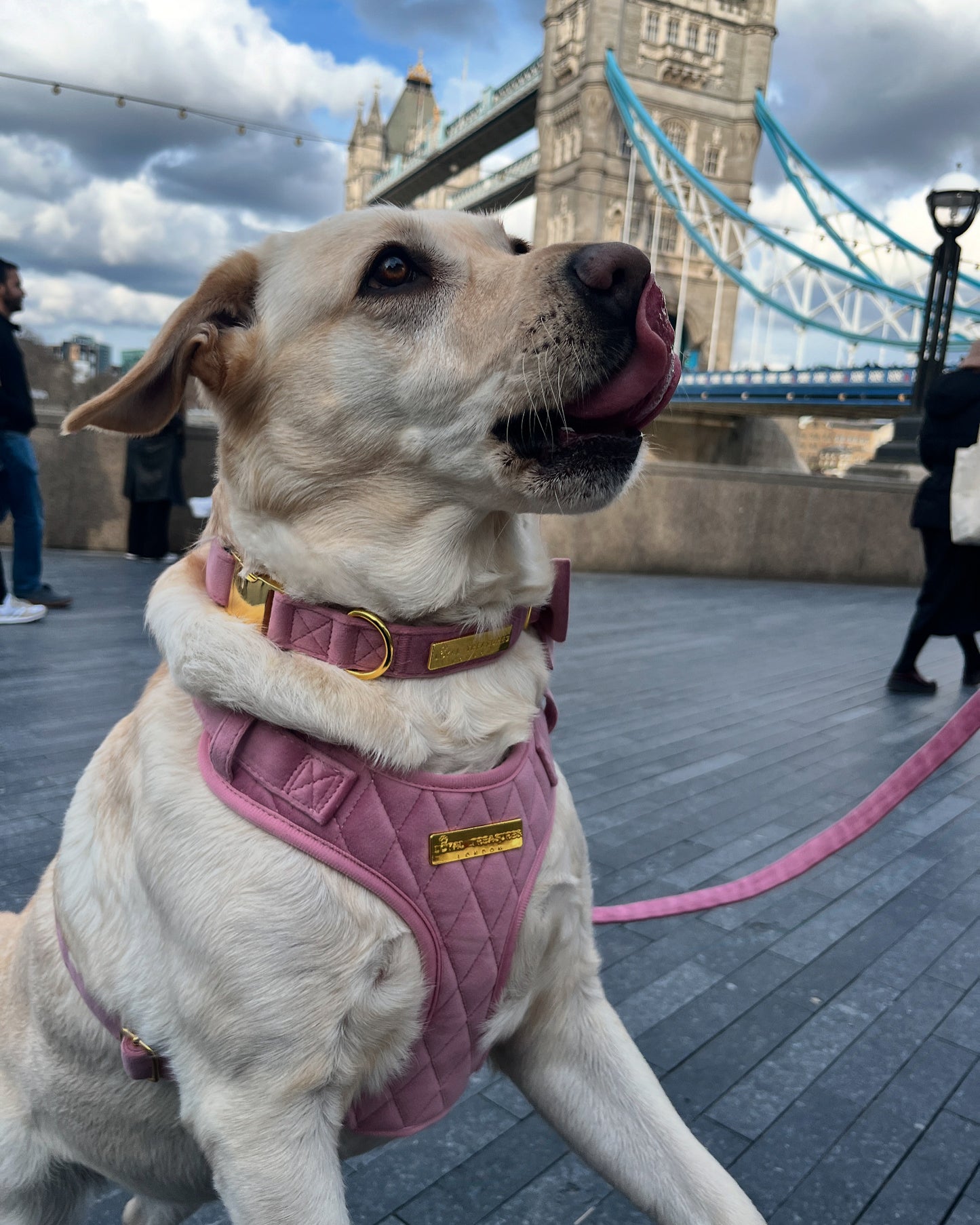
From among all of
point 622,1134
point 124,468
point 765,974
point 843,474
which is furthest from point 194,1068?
point 843,474

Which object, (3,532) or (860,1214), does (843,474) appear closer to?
(3,532)

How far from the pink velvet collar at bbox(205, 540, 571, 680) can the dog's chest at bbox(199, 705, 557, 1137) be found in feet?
0.47

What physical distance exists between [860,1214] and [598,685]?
13.3 ft

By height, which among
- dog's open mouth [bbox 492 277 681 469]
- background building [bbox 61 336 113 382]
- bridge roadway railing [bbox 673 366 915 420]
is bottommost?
dog's open mouth [bbox 492 277 681 469]

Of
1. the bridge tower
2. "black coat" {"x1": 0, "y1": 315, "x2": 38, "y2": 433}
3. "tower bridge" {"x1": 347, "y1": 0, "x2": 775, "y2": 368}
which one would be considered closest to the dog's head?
"black coat" {"x1": 0, "y1": 315, "x2": 38, "y2": 433}

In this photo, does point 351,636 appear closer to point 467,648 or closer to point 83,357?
point 467,648

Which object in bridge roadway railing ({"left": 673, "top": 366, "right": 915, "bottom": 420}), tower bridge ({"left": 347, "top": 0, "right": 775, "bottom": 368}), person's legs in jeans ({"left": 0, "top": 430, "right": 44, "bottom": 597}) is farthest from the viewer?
tower bridge ({"left": 347, "top": 0, "right": 775, "bottom": 368})

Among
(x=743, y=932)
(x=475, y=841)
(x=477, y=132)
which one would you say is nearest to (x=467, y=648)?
(x=475, y=841)

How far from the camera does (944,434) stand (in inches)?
Answer: 232

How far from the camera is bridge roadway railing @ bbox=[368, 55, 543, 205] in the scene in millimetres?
65438

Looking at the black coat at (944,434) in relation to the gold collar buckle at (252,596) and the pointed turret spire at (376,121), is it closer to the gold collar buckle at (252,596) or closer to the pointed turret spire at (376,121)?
the gold collar buckle at (252,596)

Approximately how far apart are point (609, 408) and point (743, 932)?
2059 millimetres

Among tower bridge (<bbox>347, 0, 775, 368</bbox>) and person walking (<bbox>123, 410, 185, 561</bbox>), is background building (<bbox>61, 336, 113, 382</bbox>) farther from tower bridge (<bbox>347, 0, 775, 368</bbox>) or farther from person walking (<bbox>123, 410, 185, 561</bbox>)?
tower bridge (<bbox>347, 0, 775, 368</bbox>)

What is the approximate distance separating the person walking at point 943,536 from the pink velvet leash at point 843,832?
396cm
